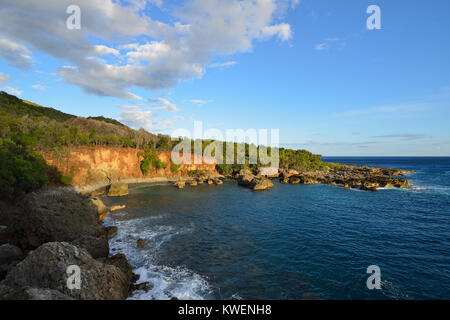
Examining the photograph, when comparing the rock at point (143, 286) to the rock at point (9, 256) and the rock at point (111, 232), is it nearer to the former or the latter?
the rock at point (9, 256)

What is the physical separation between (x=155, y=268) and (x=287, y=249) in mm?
12603

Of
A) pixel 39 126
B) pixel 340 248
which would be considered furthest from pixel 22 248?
pixel 39 126

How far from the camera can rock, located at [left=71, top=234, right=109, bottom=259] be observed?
16.5 meters

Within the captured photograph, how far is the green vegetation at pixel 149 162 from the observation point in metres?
70.2

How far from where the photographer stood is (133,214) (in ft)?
106

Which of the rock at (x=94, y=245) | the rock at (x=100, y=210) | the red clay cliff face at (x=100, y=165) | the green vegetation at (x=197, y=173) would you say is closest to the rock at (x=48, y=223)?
the rock at (x=94, y=245)

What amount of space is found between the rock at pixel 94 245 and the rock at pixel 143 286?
4789 mm

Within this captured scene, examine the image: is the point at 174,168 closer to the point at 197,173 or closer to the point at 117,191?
the point at 197,173

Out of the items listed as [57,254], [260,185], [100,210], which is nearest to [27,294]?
[57,254]

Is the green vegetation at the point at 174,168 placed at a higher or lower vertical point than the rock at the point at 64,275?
higher

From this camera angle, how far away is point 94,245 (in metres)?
17.0

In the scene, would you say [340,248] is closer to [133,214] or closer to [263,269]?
[263,269]

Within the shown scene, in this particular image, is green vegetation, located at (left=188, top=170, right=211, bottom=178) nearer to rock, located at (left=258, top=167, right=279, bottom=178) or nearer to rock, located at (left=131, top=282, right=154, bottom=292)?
rock, located at (left=258, top=167, right=279, bottom=178)

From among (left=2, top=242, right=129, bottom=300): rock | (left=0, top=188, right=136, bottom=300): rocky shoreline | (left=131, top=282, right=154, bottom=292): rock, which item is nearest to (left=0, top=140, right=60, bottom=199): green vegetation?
(left=0, top=188, right=136, bottom=300): rocky shoreline
